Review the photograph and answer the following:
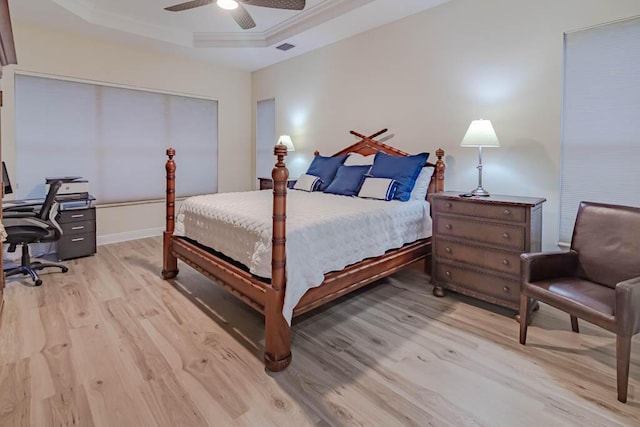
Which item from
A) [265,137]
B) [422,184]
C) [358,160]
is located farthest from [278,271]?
[265,137]

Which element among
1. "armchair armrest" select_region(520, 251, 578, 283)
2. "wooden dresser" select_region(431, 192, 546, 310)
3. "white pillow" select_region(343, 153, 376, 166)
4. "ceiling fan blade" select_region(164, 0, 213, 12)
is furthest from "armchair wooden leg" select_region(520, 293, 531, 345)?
"ceiling fan blade" select_region(164, 0, 213, 12)

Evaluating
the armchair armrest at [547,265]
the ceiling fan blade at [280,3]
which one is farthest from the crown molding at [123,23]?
the armchair armrest at [547,265]

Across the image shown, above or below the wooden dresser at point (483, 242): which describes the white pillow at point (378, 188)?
above

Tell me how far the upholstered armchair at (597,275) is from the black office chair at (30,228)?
401 centimetres

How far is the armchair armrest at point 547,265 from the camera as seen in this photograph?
2.21 m

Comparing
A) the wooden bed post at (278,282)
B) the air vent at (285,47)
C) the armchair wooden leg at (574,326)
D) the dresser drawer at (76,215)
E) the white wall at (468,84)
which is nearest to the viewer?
the wooden bed post at (278,282)

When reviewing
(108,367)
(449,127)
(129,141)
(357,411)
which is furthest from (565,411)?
(129,141)

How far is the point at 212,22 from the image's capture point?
14.3 feet

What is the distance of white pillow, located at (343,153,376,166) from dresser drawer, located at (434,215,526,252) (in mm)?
1276

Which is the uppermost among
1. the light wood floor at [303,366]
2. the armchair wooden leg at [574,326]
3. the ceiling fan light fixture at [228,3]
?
the ceiling fan light fixture at [228,3]

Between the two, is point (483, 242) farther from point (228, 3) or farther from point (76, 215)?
point (76, 215)

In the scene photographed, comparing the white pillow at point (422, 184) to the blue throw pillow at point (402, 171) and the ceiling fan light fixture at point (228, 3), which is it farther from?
the ceiling fan light fixture at point (228, 3)

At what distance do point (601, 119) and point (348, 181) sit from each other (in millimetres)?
2181

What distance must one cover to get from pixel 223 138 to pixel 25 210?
3054 mm
